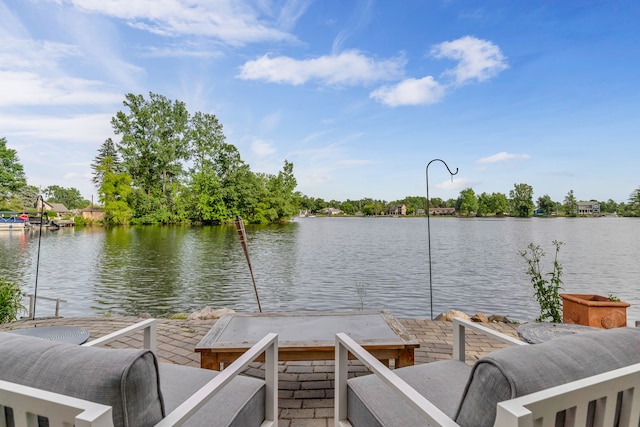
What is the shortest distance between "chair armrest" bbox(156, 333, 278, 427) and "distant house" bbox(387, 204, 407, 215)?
69.9 meters

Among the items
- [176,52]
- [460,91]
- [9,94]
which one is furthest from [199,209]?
[460,91]

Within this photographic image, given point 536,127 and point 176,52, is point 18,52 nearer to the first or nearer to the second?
point 176,52

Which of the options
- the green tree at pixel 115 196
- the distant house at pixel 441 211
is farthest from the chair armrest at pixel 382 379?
the distant house at pixel 441 211

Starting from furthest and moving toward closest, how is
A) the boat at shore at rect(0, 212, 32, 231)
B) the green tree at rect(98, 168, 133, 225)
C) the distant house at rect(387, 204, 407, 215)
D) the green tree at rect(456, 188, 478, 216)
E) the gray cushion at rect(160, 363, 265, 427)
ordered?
1. the distant house at rect(387, 204, 407, 215)
2. the green tree at rect(456, 188, 478, 216)
3. the green tree at rect(98, 168, 133, 225)
4. the boat at shore at rect(0, 212, 32, 231)
5. the gray cushion at rect(160, 363, 265, 427)

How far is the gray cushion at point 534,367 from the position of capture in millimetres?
811

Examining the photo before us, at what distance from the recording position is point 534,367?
2.72 ft

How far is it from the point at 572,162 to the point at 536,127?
13.1 ft

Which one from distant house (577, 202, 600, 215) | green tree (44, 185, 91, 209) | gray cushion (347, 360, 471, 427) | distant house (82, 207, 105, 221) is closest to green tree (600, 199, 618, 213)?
distant house (577, 202, 600, 215)

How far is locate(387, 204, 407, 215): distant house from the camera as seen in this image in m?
69.6

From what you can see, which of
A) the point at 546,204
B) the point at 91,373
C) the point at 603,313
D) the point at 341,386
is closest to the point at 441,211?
the point at 546,204

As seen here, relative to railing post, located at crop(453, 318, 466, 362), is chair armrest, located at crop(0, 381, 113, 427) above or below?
above

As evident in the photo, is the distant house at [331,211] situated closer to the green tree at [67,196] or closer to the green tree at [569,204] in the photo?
the green tree at [569,204]

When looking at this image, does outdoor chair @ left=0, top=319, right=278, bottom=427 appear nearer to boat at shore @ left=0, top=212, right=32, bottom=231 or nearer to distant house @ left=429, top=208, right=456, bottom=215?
boat at shore @ left=0, top=212, right=32, bottom=231

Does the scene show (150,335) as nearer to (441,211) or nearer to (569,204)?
(441,211)
